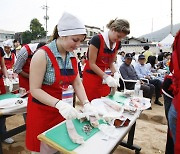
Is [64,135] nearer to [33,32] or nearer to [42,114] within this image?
[42,114]

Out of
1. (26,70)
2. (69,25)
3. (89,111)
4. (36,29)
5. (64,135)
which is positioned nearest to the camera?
(64,135)

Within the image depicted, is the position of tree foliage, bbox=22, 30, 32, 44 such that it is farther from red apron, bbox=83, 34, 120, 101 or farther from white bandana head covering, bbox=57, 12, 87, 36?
white bandana head covering, bbox=57, 12, 87, 36

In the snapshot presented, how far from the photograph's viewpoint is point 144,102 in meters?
2.01

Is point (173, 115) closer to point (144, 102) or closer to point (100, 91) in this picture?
point (144, 102)

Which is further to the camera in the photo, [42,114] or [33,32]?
[33,32]

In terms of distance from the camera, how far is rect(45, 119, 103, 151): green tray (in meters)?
1.11

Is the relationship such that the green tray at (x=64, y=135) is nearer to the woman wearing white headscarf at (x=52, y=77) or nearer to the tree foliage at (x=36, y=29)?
the woman wearing white headscarf at (x=52, y=77)

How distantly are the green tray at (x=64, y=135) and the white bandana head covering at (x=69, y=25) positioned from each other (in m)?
0.62

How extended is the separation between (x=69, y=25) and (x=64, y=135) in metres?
0.72

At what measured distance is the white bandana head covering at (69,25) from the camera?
51.9 inches

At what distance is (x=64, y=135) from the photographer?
3.93ft

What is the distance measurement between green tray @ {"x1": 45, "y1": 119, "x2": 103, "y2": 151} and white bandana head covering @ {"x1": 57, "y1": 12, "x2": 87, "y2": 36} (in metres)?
0.62

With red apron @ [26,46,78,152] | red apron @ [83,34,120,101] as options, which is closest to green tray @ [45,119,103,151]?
red apron @ [26,46,78,152]

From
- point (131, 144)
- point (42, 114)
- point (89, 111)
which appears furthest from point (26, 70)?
point (131, 144)
